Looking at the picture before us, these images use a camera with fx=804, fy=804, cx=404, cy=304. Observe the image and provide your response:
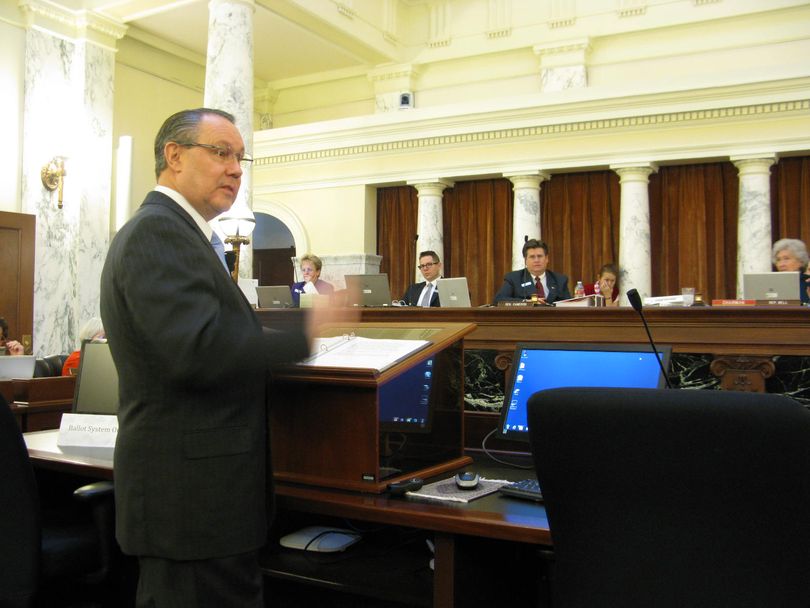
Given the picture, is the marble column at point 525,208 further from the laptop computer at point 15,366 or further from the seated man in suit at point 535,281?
the laptop computer at point 15,366

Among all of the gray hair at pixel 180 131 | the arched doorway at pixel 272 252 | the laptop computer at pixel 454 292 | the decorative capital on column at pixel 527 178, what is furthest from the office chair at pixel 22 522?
the arched doorway at pixel 272 252

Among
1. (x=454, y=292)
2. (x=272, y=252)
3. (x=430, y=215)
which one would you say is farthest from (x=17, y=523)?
(x=272, y=252)

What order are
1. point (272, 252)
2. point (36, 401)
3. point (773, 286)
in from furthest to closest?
point (272, 252), point (773, 286), point (36, 401)

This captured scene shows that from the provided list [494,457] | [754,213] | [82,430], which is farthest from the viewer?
[754,213]

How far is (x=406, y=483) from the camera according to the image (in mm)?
1911

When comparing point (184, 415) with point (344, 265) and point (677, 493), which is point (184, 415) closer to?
point (677, 493)

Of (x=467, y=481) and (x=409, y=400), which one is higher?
(x=409, y=400)

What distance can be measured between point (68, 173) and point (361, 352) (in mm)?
7600

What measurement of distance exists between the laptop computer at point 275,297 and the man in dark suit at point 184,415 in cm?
500

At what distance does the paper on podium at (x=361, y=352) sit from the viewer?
1.98 m

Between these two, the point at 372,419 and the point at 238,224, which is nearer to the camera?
the point at 372,419

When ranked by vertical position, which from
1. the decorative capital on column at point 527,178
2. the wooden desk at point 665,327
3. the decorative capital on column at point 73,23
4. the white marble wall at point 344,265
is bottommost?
the wooden desk at point 665,327

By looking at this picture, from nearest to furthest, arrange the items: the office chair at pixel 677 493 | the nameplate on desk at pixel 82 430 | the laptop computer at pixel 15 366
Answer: the office chair at pixel 677 493 → the nameplate on desk at pixel 82 430 → the laptop computer at pixel 15 366

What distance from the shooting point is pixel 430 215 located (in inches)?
368
